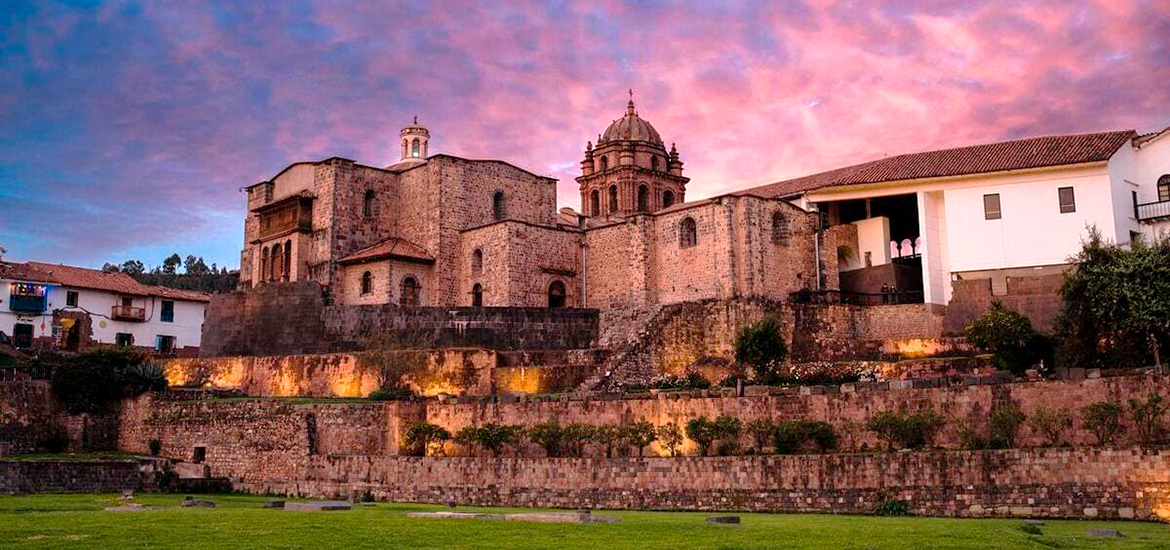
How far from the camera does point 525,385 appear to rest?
32750 millimetres

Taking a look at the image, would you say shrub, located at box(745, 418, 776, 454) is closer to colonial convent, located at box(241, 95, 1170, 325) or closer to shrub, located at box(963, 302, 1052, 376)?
shrub, located at box(963, 302, 1052, 376)

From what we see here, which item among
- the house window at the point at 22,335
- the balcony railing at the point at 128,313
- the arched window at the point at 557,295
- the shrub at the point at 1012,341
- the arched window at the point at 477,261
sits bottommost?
the shrub at the point at 1012,341

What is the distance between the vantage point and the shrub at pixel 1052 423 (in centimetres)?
2022

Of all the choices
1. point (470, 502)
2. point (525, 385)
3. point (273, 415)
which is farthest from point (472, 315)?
point (470, 502)

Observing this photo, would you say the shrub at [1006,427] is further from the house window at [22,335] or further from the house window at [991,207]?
the house window at [22,335]

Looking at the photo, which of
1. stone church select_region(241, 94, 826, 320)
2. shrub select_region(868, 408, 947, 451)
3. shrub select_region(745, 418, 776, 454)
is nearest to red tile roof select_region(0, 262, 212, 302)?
stone church select_region(241, 94, 826, 320)

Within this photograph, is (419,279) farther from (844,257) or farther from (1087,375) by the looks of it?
(1087,375)

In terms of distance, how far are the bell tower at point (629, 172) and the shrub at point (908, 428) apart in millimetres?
32745

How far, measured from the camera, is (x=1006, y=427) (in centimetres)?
2088

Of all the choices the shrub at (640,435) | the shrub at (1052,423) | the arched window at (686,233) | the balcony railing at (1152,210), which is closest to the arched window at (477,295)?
the arched window at (686,233)

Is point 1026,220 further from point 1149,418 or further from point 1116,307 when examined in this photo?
point 1149,418

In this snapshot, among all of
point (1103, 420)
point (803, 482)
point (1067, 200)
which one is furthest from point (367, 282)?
point (1103, 420)

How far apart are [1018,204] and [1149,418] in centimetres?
1644

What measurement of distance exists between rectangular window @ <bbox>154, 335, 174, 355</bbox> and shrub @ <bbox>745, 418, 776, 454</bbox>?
3802 cm
